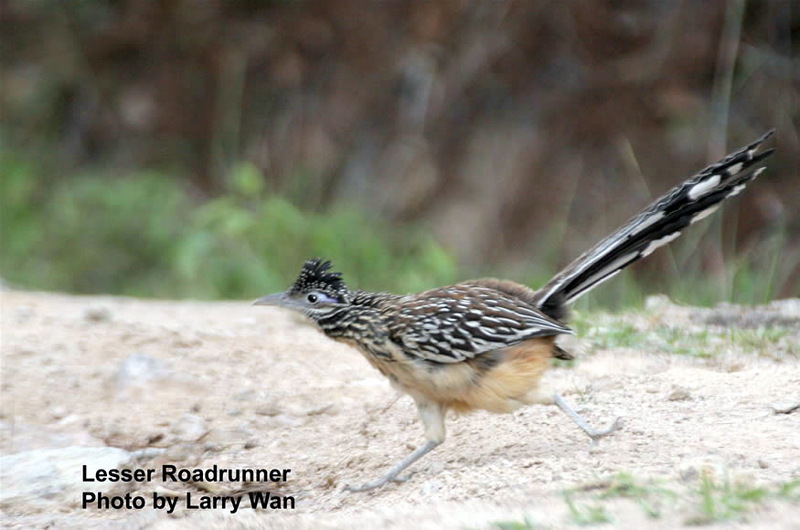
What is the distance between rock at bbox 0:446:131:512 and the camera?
4637 mm

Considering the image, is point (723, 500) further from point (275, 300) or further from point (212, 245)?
point (212, 245)

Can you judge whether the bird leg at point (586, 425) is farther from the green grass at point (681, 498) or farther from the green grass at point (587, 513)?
the green grass at point (587, 513)

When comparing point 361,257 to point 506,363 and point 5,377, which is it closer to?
point 5,377

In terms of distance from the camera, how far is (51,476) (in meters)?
4.74

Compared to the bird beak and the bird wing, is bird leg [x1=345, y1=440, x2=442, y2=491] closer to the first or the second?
the bird wing

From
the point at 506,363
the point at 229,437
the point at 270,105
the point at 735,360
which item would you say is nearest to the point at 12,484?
the point at 229,437

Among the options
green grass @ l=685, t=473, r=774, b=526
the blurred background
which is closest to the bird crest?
green grass @ l=685, t=473, r=774, b=526

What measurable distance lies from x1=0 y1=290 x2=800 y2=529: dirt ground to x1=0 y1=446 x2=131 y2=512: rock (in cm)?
Result: 3

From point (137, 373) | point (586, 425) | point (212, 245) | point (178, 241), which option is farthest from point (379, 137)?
point (586, 425)

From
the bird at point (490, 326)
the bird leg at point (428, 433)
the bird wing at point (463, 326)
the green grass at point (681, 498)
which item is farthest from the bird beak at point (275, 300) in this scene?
the green grass at point (681, 498)

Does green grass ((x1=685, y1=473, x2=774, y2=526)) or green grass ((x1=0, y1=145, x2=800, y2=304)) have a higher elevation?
green grass ((x1=0, y1=145, x2=800, y2=304))

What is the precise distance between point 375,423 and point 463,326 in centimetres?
112

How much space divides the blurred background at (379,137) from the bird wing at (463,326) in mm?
3258

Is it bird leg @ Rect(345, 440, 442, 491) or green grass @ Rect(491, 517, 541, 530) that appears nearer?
green grass @ Rect(491, 517, 541, 530)
